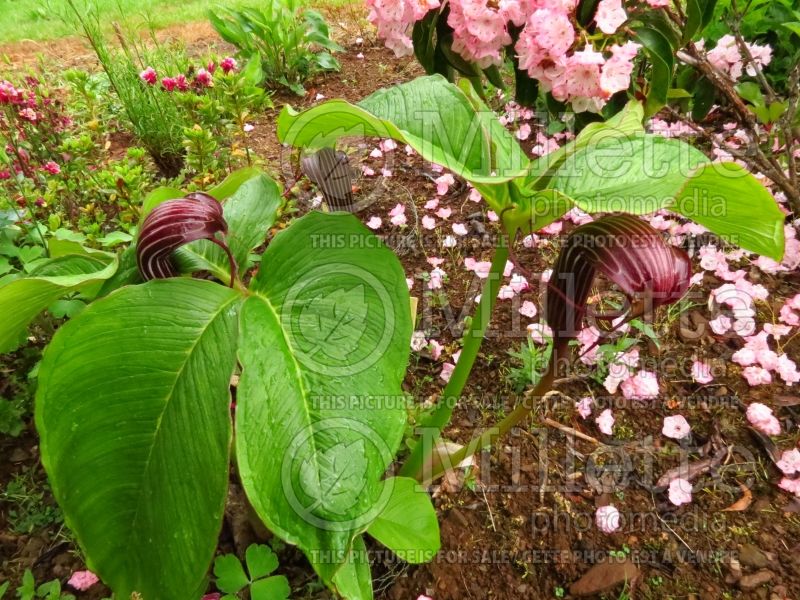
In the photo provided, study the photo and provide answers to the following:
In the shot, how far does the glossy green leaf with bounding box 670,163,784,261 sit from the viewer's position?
61cm

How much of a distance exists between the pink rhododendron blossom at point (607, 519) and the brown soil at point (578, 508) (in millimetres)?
16

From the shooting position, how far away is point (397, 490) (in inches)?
39.4

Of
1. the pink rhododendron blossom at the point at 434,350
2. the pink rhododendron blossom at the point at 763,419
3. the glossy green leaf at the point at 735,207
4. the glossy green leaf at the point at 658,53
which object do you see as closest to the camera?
the glossy green leaf at the point at 735,207

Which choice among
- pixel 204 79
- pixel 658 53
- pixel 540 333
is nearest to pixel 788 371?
pixel 540 333

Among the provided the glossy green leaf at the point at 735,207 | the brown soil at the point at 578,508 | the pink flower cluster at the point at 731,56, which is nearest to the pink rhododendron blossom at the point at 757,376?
the brown soil at the point at 578,508

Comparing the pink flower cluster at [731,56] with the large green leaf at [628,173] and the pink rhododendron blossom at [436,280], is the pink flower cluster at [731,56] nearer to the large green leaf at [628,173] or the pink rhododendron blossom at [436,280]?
the pink rhododendron blossom at [436,280]

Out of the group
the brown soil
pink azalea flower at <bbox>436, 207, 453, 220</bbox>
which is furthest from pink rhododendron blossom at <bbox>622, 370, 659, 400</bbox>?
pink azalea flower at <bbox>436, 207, 453, 220</bbox>

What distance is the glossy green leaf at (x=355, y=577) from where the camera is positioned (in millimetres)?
900

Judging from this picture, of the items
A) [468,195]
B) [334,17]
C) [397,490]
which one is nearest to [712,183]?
[397,490]

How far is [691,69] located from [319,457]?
1.73m

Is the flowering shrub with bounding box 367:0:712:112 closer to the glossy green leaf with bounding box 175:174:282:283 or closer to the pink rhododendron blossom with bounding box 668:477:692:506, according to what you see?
the glossy green leaf with bounding box 175:174:282:283

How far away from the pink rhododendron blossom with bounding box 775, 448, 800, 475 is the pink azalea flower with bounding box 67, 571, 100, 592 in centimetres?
148

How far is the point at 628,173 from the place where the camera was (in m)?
0.69

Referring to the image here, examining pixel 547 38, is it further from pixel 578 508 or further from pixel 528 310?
pixel 578 508
